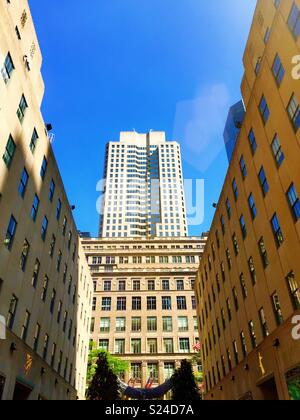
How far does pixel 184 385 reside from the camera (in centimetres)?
4453

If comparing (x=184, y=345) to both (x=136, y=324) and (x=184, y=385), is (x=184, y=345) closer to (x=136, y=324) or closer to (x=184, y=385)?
(x=136, y=324)

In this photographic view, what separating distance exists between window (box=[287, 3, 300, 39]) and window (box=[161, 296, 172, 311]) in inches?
2792

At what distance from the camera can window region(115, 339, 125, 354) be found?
78319 millimetres

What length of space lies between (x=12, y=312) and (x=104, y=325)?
2396 inches

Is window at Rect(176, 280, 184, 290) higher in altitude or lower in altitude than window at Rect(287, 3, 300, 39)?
higher

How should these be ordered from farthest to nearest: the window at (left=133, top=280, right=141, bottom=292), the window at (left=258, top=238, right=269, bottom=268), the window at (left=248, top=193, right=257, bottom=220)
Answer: the window at (left=133, top=280, right=141, bottom=292), the window at (left=248, top=193, right=257, bottom=220), the window at (left=258, top=238, right=269, bottom=268)

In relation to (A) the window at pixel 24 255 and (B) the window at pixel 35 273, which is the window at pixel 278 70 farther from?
(B) the window at pixel 35 273

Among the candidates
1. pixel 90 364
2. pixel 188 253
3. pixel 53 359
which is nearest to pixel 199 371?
pixel 90 364

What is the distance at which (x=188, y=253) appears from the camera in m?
98.9

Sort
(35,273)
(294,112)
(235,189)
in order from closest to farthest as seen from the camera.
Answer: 1. (294,112)
2. (35,273)
3. (235,189)

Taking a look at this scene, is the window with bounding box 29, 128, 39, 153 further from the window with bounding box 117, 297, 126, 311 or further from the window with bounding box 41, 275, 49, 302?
the window with bounding box 117, 297, 126, 311

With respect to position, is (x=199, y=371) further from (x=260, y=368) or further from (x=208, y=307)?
(x=260, y=368)

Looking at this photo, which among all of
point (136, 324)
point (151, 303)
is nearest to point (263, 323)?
point (136, 324)

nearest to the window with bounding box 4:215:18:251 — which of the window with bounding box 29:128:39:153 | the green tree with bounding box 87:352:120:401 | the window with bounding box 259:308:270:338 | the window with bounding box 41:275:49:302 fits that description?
the window with bounding box 29:128:39:153
